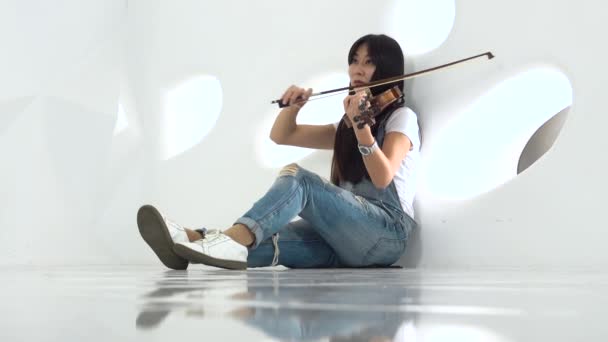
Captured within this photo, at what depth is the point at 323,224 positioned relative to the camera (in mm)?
2309

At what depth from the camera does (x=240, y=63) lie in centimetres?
351

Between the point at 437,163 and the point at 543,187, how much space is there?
486 mm

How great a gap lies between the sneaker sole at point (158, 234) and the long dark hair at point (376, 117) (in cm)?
64

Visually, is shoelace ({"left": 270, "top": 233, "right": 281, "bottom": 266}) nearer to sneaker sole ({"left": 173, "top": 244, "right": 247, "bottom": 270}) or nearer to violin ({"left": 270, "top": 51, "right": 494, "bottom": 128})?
sneaker sole ({"left": 173, "top": 244, "right": 247, "bottom": 270})

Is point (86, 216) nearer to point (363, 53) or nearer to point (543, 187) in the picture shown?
point (363, 53)

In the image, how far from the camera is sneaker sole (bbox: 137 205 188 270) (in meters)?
2.10

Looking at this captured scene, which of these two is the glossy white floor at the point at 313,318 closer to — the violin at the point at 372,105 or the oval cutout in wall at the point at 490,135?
the violin at the point at 372,105

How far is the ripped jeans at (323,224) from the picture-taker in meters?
2.17

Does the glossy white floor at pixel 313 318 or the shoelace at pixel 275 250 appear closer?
the glossy white floor at pixel 313 318

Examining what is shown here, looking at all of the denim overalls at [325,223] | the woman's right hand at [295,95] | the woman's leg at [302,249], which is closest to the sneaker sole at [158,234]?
the denim overalls at [325,223]

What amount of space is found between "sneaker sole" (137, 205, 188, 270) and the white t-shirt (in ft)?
2.40

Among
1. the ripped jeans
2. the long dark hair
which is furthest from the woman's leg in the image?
the long dark hair

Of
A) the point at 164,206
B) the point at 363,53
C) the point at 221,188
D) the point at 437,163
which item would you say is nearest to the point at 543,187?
the point at 437,163

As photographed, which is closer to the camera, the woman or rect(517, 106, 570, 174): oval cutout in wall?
the woman
